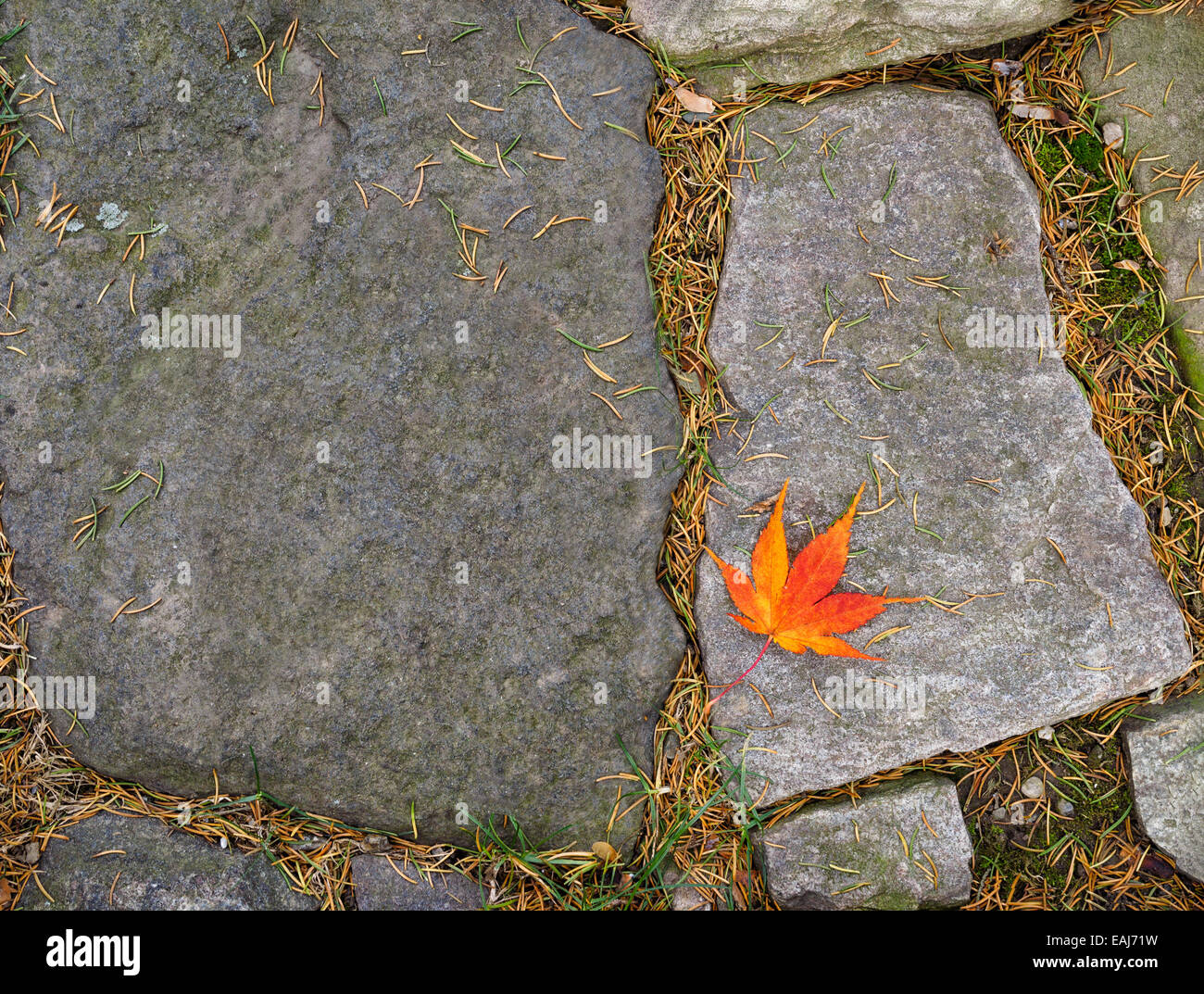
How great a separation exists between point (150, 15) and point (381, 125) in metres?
0.74

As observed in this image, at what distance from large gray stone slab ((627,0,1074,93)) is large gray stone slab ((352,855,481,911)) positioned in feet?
8.25

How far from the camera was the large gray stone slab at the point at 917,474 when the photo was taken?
251cm

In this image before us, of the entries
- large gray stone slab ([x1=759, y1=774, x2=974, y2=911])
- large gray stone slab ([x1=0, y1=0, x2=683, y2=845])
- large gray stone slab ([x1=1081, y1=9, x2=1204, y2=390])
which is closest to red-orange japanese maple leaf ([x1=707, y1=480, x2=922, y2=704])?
large gray stone slab ([x1=0, y1=0, x2=683, y2=845])

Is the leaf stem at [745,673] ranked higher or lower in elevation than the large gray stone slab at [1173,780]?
higher

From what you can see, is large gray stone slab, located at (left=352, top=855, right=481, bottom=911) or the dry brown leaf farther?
the dry brown leaf

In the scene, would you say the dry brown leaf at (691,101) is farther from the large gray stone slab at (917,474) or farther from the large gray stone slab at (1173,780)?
the large gray stone slab at (1173,780)

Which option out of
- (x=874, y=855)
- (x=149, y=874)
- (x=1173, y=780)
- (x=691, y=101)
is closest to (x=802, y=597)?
(x=874, y=855)

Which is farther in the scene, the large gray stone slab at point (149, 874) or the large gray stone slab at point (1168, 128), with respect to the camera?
the large gray stone slab at point (1168, 128)

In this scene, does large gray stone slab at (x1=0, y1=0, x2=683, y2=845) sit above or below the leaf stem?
above

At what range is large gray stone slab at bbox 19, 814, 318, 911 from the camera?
7.84 feet

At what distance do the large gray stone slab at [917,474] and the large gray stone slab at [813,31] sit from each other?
25cm

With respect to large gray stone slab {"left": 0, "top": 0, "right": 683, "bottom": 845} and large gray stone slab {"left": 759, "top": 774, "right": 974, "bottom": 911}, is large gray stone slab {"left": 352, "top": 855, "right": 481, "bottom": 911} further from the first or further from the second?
large gray stone slab {"left": 759, "top": 774, "right": 974, "bottom": 911}

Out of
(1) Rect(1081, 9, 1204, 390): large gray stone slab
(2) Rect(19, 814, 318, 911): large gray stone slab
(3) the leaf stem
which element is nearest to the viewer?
(2) Rect(19, 814, 318, 911): large gray stone slab

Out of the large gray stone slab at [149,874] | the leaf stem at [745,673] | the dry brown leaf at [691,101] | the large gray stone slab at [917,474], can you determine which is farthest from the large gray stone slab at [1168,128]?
the large gray stone slab at [149,874]
